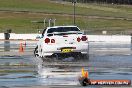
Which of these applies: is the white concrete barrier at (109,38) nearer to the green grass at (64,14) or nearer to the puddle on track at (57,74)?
the puddle on track at (57,74)

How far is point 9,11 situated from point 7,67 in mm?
101460

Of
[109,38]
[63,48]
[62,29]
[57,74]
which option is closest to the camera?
[57,74]

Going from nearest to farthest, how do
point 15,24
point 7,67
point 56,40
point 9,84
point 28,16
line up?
point 9,84 < point 7,67 < point 56,40 < point 15,24 < point 28,16

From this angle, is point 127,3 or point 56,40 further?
point 127,3

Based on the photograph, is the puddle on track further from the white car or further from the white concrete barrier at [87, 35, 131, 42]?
the white concrete barrier at [87, 35, 131, 42]

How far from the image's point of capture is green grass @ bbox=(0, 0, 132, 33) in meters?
100

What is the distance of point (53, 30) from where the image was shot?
22.9m

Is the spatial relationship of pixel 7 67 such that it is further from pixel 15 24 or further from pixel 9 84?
pixel 15 24

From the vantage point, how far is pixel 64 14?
117 m

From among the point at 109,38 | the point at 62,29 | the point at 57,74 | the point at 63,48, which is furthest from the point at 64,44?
the point at 109,38

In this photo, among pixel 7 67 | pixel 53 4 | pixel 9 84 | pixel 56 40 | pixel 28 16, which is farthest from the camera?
pixel 53 4

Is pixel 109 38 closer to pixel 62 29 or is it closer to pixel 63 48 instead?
pixel 62 29

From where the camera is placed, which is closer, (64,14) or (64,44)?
(64,44)

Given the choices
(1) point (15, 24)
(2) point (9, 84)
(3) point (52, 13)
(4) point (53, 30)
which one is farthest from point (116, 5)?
(2) point (9, 84)
